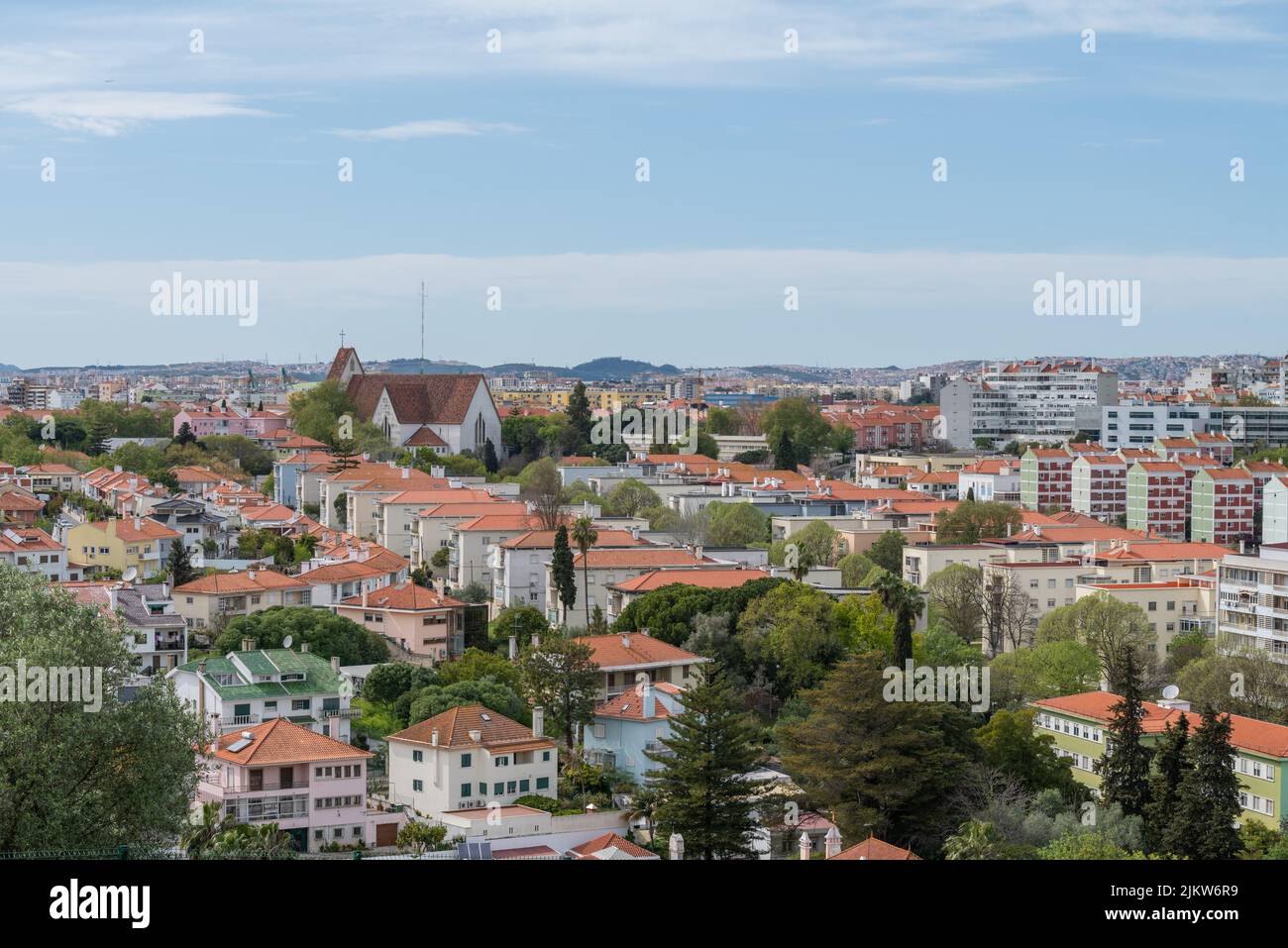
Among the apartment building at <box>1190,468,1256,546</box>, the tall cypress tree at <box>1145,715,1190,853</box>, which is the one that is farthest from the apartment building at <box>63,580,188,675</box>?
the apartment building at <box>1190,468,1256,546</box>

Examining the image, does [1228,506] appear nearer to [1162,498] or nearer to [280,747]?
[1162,498]

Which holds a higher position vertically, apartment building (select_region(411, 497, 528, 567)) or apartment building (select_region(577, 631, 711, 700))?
apartment building (select_region(411, 497, 528, 567))

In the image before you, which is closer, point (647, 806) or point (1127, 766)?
point (647, 806)

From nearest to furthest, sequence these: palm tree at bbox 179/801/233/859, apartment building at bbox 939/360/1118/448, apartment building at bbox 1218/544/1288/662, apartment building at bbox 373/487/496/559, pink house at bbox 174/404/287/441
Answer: palm tree at bbox 179/801/233/859
apartment building at bbox 1218/544/1288/662
apartment building at bbox 373/487/496/559
pink house at bbox 174/404/287/441
apartment building at bbox 939/360/1118/448

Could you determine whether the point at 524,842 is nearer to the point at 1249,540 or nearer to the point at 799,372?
the point at 1249,540

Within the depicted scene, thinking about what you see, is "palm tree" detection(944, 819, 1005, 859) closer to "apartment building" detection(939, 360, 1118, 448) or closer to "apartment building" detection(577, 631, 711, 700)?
"apartment building" detection(577, 631, 711, 700)

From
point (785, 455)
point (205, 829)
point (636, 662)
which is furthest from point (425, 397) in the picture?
point (205, 829)

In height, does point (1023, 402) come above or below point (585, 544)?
above

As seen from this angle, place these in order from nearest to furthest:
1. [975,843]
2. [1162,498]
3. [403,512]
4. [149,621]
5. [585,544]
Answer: [975,843] < [149,621] < [585,544] < [403,512] < [1162,498]
